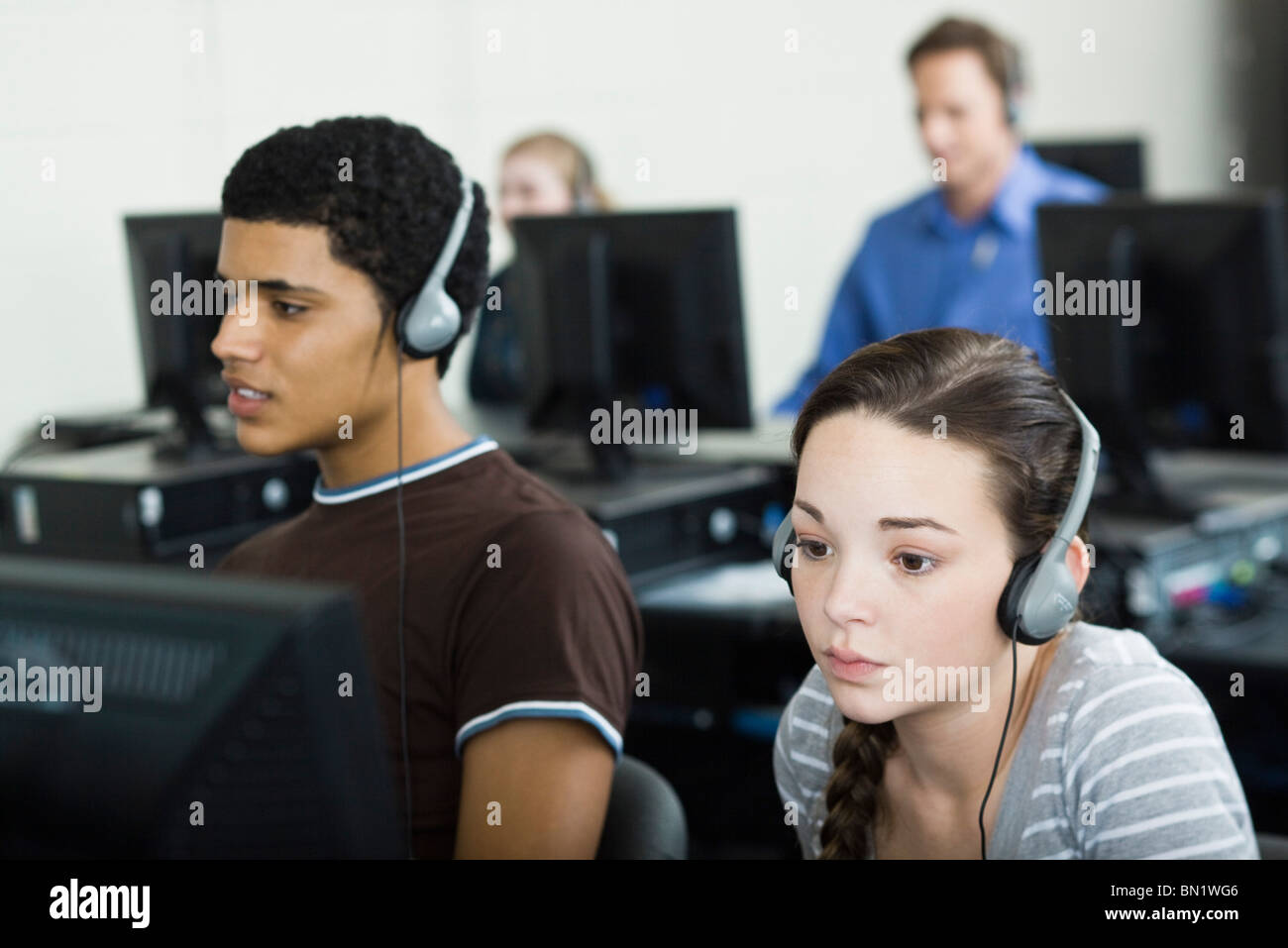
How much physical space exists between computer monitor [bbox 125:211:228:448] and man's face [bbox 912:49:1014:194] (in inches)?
56.4

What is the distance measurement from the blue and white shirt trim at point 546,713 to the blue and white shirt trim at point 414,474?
270mm

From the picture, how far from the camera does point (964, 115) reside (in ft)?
10.4

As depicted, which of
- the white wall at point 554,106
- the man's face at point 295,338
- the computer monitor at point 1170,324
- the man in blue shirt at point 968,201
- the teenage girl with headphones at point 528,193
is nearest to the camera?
the man's face at point 295,338

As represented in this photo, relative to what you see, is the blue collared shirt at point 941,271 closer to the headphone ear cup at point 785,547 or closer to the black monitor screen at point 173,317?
the black monitor screen at point 173,317

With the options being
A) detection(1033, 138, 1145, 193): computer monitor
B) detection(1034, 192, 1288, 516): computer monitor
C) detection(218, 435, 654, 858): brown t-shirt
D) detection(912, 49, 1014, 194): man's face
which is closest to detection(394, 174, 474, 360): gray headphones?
detection(218, 435, 654, 858): brown t-shirt

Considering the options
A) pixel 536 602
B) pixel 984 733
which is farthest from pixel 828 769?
pixel 536 602

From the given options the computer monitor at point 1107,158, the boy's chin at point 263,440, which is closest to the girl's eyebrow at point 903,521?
the boy's chin at point 263,440

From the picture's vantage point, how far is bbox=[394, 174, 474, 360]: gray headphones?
1.40 m

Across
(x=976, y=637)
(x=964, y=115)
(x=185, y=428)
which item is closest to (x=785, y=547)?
(x=976, y=637)

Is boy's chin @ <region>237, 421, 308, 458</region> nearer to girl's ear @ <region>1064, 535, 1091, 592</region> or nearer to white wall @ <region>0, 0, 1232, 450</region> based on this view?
girl's ear @ <region>1064, 535, 1091, 592</region>

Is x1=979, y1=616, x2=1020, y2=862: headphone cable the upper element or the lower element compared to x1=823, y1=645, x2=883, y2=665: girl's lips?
lower

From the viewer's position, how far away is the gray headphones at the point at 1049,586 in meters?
1.08
